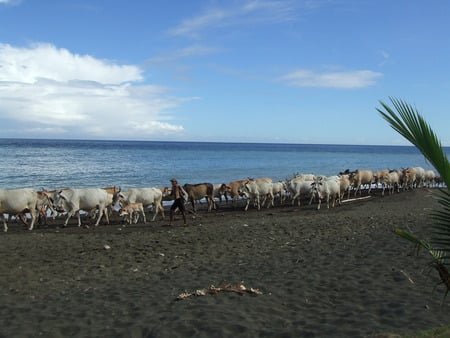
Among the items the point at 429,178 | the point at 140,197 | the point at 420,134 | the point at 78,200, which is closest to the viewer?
the point at 420,134

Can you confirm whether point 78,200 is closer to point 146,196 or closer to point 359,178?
point 146,196

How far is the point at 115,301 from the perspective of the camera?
8.12m

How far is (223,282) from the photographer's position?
29.9 ft

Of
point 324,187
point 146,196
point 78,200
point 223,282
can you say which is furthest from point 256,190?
point 223,282

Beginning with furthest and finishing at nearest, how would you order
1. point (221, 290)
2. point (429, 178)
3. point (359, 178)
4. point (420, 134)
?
point (429, 178) < point (359, 178) < point (221, 290) < point (420, 134)

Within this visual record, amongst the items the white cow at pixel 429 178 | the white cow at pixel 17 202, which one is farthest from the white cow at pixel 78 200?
the white cow at pixel 429 178

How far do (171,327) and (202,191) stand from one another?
1721 centimetres

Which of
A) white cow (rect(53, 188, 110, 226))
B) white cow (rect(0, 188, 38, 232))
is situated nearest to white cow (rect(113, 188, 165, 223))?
white cow (rect(53, 188, 110, 226))

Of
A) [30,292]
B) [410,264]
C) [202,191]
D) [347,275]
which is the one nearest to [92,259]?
[30,292]

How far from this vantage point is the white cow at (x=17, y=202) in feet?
56.9

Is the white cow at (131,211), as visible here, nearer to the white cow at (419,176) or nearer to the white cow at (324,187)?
the white cow at (324,187)

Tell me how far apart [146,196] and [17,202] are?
5.44 m

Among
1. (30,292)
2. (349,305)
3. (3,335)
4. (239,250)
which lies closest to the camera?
(3,335)

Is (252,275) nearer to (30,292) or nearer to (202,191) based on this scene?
(30,292)
